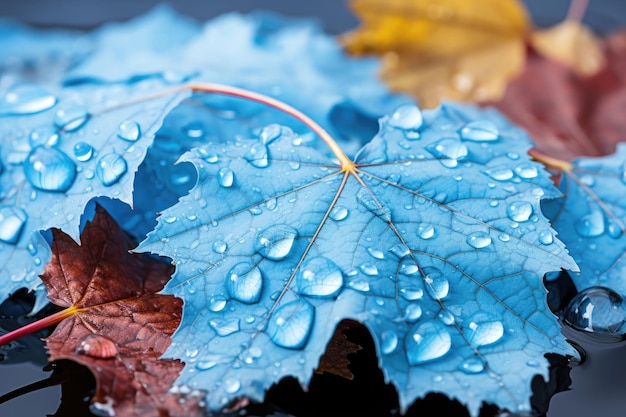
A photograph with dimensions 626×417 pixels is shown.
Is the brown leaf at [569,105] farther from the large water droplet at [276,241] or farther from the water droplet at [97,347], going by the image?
the water droplet at [97,347]

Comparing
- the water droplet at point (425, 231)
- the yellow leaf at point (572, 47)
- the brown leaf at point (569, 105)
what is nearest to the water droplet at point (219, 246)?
the water droplet at point (425, 231)

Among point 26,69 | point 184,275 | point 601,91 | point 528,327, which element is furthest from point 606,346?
point 26,69

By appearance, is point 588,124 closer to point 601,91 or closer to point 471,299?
point 601,91

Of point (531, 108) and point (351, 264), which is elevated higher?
point (351, 264)

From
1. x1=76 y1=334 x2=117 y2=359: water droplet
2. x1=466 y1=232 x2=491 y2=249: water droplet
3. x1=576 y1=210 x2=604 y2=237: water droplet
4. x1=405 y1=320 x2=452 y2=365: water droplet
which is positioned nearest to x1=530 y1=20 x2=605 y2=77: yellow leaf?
x1=576 y1=210 x2=604 y2=237: water droplet

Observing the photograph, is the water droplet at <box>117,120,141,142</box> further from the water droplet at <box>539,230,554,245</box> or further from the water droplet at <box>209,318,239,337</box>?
the water droplet at <box>539,230,554,245</box>

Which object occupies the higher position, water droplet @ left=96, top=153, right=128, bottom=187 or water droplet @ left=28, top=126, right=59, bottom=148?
water droplet @ left=96, top=153, right=128, bottom=187

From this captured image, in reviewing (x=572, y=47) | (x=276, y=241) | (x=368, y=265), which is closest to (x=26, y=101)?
(x=276, y=241)
